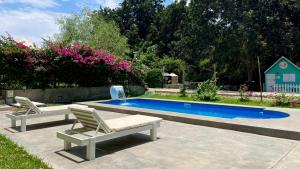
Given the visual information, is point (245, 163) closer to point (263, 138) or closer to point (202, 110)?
point (263, 138)

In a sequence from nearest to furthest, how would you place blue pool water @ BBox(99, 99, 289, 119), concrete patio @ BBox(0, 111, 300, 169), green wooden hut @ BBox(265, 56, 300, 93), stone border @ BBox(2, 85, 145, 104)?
concrete patio @ BBox(0, 111, 300, 169)
blue pool water @ BBox(99, 99, 289, 119)
stone border @ BBox(2, 85, 145, 104)
green wooden hut @ BBox(265, 56, 300, 93)

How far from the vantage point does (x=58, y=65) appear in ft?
51.3

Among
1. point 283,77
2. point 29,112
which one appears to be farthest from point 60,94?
point 283,77

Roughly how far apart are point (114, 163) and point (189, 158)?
1362mm

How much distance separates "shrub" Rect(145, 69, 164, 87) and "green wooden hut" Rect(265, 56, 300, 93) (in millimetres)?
10234

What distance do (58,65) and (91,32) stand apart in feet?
54.2

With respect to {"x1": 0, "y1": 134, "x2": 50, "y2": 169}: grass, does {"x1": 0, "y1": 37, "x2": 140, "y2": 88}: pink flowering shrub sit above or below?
above

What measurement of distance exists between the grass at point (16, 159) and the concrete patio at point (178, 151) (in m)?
0.21

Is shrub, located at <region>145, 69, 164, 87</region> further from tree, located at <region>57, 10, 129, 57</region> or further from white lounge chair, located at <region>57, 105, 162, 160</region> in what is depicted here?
white lounge chair, located at <region>57, 105, 162, 160</region>

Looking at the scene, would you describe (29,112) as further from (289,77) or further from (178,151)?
(289,77)

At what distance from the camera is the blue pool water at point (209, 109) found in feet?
35.0

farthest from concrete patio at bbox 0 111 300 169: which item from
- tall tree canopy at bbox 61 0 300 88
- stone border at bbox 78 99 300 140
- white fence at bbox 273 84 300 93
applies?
tall tree canopy at bbox 61 0 300 88

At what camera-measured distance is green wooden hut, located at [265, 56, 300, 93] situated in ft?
65.8

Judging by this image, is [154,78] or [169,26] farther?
[169,26]
